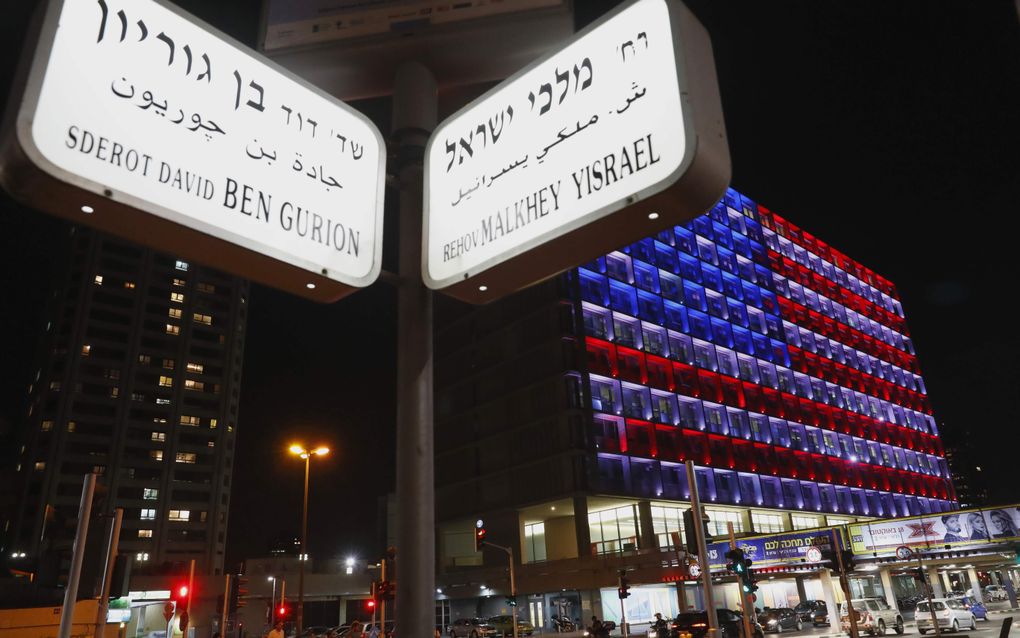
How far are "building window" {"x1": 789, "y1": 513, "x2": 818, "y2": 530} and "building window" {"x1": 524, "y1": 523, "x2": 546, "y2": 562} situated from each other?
28.2 meters

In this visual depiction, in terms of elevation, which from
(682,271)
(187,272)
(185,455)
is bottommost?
(185,455)

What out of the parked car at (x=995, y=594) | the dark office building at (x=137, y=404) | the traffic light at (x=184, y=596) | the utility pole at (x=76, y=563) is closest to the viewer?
the utility pole at (x=76, y=563)

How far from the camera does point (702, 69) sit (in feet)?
7.68

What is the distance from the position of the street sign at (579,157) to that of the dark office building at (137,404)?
4088 inches

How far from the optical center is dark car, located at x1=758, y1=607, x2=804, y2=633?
42.1 m

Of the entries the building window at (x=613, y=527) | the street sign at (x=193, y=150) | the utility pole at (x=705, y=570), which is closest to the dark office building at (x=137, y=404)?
the building window at (x=613, y=527)

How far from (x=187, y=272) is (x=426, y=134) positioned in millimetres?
122520

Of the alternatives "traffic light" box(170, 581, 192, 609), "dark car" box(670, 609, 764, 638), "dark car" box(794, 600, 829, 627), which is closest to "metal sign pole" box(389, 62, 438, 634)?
"dark car" box(670, 609, 764, 638)

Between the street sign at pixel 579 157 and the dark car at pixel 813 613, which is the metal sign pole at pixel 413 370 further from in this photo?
the dark car at pixel 813 613

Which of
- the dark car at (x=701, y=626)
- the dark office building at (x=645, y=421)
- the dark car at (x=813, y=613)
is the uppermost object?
the dark office building at (x=645, y=421)

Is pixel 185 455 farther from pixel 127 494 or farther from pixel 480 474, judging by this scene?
pixel 480 474

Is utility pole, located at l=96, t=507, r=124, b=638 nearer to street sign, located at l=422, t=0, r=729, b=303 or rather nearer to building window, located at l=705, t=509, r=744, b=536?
street sign, located at l=422, t=0, r=729, b=303

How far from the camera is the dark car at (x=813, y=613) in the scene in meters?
46.0

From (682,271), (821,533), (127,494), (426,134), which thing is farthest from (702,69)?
(127,494)
